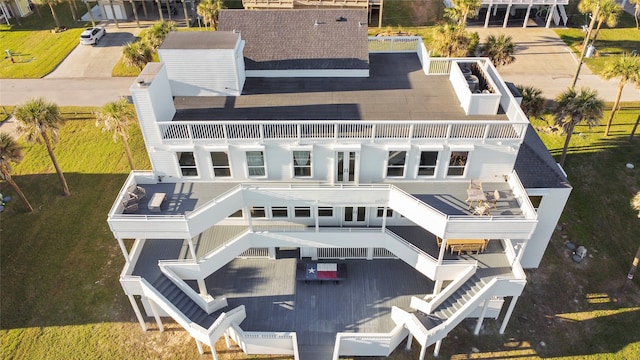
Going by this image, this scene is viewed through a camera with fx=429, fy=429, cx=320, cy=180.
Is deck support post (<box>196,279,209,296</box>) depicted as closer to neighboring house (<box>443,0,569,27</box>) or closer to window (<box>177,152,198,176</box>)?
window (<box>177,152,198,176</box>)

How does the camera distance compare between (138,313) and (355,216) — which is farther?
(355,216)

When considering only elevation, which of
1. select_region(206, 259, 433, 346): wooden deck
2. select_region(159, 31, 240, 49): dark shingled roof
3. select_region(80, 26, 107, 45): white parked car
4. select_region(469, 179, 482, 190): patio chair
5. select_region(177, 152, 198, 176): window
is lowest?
select_region(206, 259, 433, 346): wooden deck

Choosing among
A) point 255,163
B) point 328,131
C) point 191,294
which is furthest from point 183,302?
point 328,131

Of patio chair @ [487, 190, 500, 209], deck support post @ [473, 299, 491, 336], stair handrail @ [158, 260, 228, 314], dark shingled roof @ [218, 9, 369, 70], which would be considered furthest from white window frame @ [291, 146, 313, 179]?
deck support post @ [473, 299, 491, 336]

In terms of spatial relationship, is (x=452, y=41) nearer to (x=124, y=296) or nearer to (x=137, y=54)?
(x=137, y=54)

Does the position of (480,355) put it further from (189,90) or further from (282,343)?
(189,90)

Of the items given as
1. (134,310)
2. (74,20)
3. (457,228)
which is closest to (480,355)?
(457,228)
